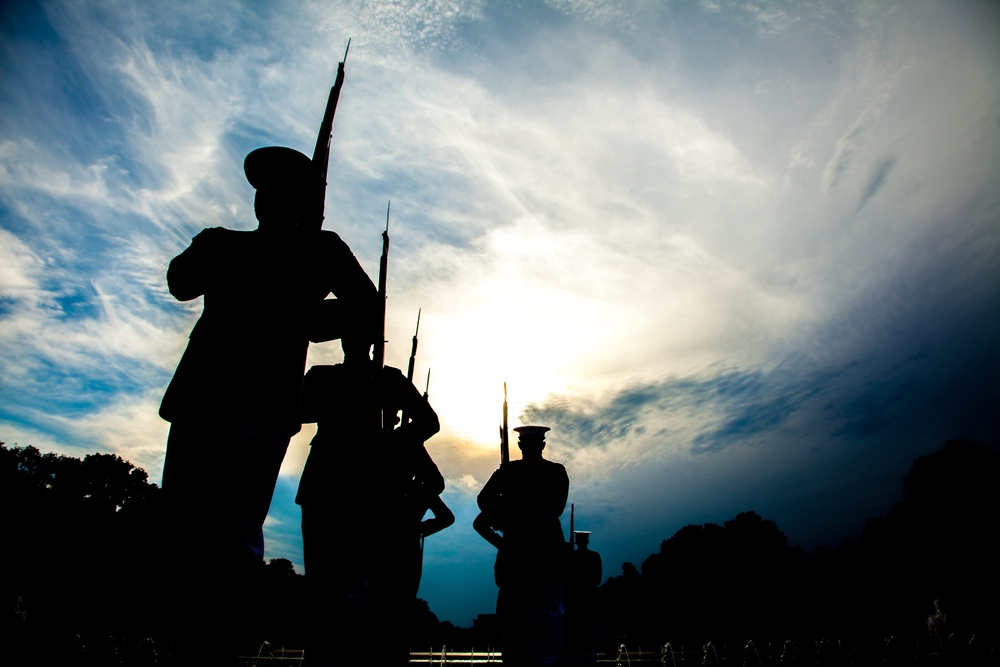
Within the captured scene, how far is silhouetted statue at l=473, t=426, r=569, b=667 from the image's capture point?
4342 millimetres

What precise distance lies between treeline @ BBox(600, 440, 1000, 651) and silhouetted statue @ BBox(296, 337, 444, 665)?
121 ft

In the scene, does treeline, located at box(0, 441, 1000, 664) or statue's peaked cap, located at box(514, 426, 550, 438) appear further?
treeline, located at box(0, 441, 1000, 664)

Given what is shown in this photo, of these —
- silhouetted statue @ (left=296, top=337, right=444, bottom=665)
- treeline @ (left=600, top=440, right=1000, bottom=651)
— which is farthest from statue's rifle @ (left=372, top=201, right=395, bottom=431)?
treeline @ (left=600, top=440, right=1000, bottom=651)

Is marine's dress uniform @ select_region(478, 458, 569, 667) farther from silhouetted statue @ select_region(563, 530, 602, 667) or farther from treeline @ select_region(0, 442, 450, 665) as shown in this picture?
treeline @ select_region(0, 442, 450, 665)

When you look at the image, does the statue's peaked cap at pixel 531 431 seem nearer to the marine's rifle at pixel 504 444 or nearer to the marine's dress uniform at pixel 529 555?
the marine's dress uniform at pixel 529 555

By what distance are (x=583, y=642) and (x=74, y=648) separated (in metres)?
25.4

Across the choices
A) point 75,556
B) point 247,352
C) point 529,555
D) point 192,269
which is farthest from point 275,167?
point 75,556

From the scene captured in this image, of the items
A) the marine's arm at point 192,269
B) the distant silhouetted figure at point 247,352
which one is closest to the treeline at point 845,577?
the distant silhouetted figure at point 247,352

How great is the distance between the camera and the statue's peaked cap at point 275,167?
2.31 meters

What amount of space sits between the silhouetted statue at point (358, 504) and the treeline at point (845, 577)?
121 ft

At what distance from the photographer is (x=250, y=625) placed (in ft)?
5.59

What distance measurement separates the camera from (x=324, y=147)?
119 inches

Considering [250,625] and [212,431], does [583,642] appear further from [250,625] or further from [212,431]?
[212,431]

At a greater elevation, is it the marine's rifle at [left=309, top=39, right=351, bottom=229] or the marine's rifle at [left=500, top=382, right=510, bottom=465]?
the marine's rifle at [left=309, top=39, right=351, bottom=229]
